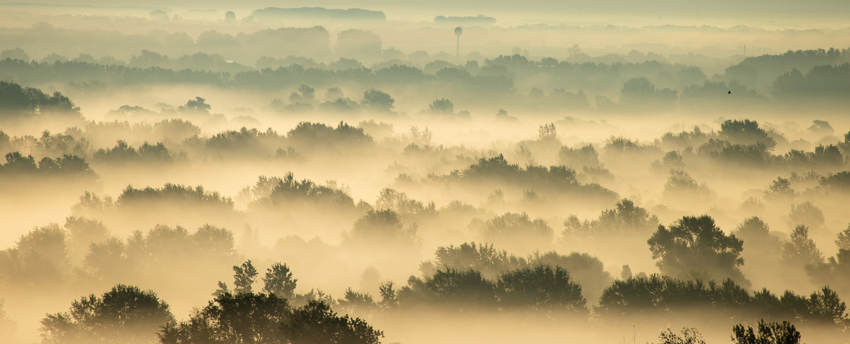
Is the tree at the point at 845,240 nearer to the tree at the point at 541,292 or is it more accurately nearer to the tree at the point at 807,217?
the tree at the point at 807,217

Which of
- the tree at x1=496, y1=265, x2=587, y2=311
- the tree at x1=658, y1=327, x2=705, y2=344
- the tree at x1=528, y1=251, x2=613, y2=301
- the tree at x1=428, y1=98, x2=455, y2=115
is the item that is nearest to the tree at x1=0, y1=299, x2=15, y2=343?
the tree at x1=496, y1=265, x2=587, y2=311

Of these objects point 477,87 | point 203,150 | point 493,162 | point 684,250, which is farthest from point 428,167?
point 477,87

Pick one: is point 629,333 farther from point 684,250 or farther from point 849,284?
point 849,284

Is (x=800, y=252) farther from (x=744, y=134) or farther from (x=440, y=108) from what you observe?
(x=440, y=108)

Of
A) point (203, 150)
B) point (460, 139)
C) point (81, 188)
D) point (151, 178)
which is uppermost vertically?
point (460, 139)

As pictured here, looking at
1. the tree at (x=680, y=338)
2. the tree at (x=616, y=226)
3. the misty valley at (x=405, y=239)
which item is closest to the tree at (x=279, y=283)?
the misty valley at (x=405, y=239)

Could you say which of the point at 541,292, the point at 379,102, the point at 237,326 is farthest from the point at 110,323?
the point at 379,102
